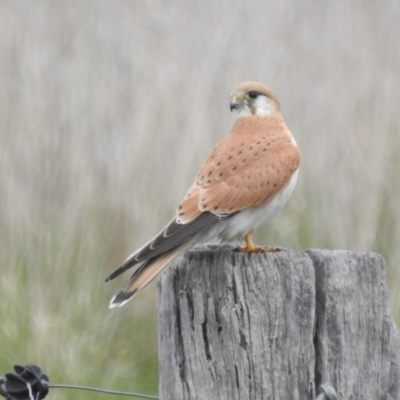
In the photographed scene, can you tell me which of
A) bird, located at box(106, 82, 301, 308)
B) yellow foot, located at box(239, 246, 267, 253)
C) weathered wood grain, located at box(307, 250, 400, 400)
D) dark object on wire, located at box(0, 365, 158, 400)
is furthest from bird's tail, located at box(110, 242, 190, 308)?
weathered wood grain, located at box(307, 250, 400, 400)

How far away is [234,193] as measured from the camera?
339 centimetres

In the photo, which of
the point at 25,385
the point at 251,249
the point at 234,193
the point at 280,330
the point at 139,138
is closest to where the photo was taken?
the point at 280,330

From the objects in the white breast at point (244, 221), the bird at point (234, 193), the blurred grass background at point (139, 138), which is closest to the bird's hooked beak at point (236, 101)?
the bird at point (234, 193)

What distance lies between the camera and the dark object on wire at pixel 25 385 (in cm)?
285

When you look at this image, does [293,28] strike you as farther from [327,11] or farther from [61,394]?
[61,394]

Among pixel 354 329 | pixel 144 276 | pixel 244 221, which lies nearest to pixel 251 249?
pixel 244 221

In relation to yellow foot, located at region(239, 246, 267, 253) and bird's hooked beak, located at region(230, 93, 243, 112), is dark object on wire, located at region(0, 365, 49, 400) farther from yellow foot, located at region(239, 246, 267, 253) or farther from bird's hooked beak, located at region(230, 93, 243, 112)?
bird's hooked beak, located at region(230, 93, 243, 112)

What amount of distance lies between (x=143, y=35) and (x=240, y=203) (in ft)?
5.12

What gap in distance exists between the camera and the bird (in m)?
3.11

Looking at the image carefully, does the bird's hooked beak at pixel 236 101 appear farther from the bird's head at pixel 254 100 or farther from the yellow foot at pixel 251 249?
the yellow foot at pixel 251 249

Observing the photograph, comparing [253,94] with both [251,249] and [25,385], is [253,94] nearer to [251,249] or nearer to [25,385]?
[251,249]

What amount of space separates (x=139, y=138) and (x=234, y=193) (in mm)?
1117

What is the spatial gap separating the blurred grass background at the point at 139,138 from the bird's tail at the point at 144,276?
121cm

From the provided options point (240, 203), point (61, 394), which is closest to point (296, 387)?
point (240, 203)
